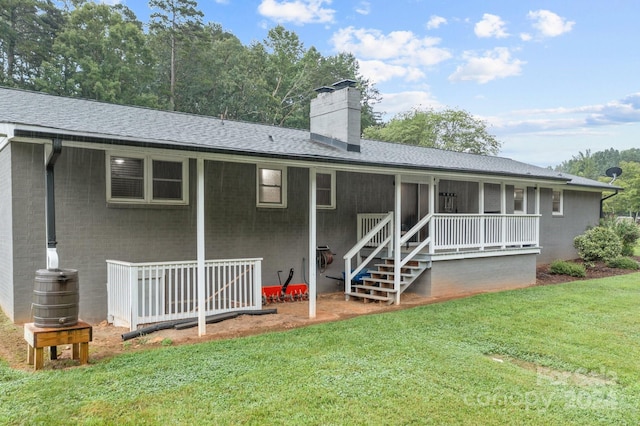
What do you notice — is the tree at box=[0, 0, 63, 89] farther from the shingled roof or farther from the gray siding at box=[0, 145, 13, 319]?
the gray siding at box=[0, 145, 13, 319]

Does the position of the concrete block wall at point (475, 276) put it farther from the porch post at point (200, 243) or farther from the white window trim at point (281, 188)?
the porch post at point (200, 243)

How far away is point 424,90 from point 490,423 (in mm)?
36567

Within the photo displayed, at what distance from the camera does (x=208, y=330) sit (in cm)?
627

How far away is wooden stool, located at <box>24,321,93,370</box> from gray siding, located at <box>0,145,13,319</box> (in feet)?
7.48

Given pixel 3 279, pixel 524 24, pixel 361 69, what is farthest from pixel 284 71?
pixel 3 279

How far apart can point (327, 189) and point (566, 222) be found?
11009 mm

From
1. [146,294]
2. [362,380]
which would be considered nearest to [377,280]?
[146,294]

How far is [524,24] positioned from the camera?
1808 cm

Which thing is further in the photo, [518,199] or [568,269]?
[518,199]

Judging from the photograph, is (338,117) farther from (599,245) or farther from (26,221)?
(599,245)

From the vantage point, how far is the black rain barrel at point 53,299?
455 cm

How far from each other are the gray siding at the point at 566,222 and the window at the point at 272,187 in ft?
34.0

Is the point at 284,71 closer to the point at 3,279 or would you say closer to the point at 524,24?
the point at 524,24

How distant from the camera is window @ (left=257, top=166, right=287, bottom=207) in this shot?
8875mm
